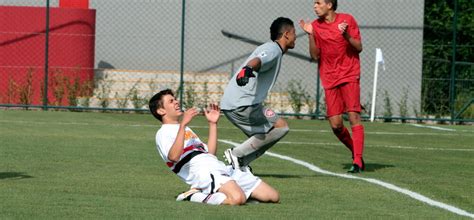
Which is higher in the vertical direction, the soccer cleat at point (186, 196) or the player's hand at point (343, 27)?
the player's hand at point (343, 27)

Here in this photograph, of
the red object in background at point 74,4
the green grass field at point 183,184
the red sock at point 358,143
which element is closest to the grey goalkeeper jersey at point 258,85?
the green grass field at point 183,184

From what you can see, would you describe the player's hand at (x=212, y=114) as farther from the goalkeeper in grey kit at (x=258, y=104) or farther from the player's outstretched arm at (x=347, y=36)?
the player's outstretched arm at (x=347, y=36)

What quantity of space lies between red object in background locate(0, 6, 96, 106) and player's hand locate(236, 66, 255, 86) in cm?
1637

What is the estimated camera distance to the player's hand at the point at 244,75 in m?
10.7

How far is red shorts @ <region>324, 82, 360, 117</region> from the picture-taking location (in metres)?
13.8

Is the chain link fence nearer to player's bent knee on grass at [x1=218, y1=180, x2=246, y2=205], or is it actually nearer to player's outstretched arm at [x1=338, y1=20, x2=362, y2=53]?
player's outstretched arm at [x1=338, y1=20, x2=362, y2=53]

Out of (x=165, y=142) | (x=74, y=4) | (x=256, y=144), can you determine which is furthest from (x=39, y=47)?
(x=165, y=142)

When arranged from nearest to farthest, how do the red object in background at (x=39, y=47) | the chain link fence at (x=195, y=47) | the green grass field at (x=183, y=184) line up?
the green grass field at (x=183, y=184) → the red object in background at (x=39, y=47) → the chain link fence at (x=195, y=47)

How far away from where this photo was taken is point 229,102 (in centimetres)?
1196

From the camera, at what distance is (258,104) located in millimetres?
11930

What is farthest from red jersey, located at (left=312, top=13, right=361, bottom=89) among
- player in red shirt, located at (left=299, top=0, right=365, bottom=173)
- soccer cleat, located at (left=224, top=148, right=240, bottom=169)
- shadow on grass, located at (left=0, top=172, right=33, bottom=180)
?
shadow on grass, located at (left=0, top=172, right=33, bottom=180)

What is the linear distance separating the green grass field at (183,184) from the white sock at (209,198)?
18 centimetres

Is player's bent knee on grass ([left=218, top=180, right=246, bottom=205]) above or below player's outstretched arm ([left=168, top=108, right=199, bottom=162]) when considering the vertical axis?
below

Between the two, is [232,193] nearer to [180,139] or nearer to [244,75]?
[180,139]
